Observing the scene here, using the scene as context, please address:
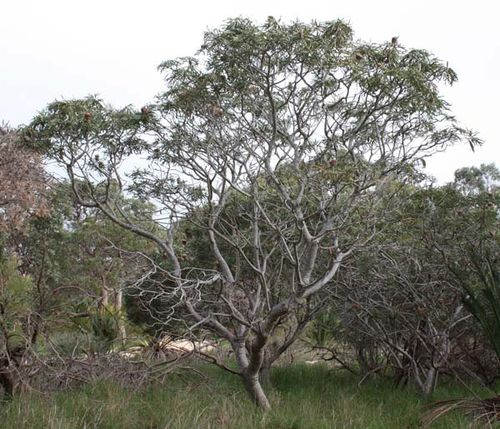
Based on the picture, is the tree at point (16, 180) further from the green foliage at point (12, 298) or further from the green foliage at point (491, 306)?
the green foliage at point (491, 306)

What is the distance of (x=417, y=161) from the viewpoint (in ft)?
24.7

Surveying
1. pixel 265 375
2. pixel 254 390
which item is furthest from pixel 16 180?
pixel 254 390

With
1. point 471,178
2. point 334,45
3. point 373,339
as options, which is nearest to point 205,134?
point 334,45

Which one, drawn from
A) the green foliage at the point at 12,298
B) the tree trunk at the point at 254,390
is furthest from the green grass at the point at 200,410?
the green foliage at the point at 12,298

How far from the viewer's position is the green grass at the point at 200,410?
18.0 ft

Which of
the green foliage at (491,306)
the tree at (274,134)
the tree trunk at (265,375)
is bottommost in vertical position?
the tree trunk at (265,375)

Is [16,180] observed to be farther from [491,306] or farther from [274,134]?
[491,306]

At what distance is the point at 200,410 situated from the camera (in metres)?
5.95

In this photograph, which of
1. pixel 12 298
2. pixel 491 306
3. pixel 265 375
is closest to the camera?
pixel 12 298

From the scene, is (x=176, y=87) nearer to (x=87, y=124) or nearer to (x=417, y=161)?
(x=87, y=124)

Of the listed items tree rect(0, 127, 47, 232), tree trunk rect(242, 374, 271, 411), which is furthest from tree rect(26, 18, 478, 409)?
tree rect(0, 127, 47, 232)

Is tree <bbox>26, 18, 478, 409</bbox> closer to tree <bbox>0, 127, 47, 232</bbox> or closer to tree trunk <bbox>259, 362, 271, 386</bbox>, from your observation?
tree trunk <bbox>259, 362, 271, 386</bbox>

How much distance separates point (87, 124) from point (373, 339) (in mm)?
4542

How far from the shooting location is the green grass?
548 cm
